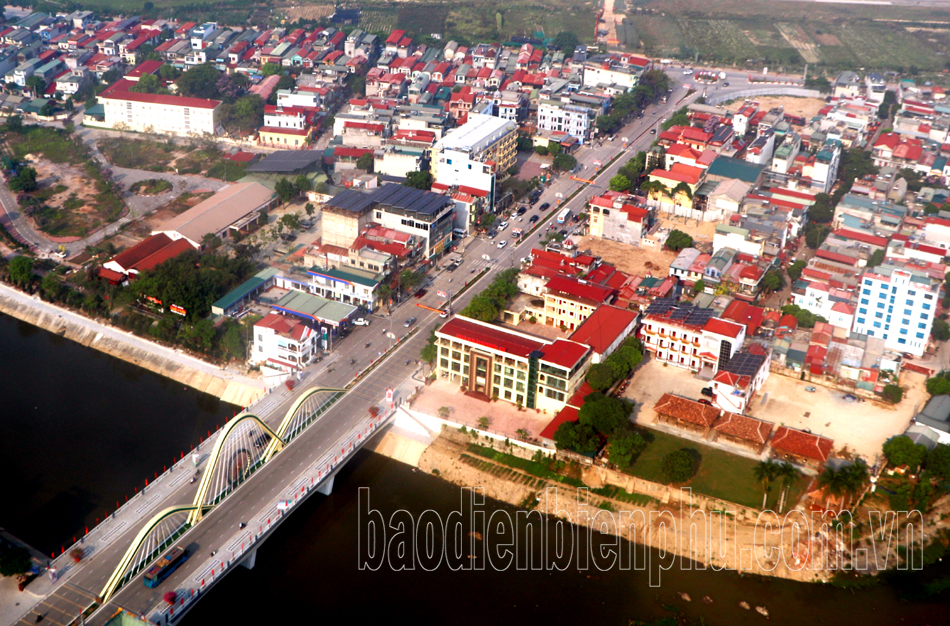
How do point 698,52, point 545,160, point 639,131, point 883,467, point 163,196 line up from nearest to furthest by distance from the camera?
point 883,467 → point 163,196 → point 545,160 → point 639,131 → point 698,52

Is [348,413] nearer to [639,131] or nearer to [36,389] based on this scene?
[36,389]

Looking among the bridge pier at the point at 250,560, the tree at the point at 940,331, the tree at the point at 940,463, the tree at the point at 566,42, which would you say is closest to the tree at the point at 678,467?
the tree at the point at 940,463

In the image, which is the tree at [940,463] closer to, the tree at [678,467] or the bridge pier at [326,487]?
the tree at [678,467]

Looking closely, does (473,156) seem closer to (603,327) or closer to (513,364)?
(603,327)

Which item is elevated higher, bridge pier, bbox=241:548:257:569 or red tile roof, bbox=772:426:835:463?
red tile roof, bbox=772:426:835:463

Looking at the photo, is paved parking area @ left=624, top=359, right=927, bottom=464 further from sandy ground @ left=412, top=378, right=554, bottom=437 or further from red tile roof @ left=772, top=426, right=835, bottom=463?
sandy ground @ left=412, top=378, right=554, bottom=437

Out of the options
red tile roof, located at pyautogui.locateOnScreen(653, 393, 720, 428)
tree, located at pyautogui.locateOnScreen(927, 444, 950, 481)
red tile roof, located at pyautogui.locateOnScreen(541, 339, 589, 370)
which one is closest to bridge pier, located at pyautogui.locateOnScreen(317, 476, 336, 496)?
red tile roof, located at pyautogui.locateOnScreen(541, 339, 589, 370)

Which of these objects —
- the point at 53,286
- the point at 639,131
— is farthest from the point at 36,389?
the point at 639,131
